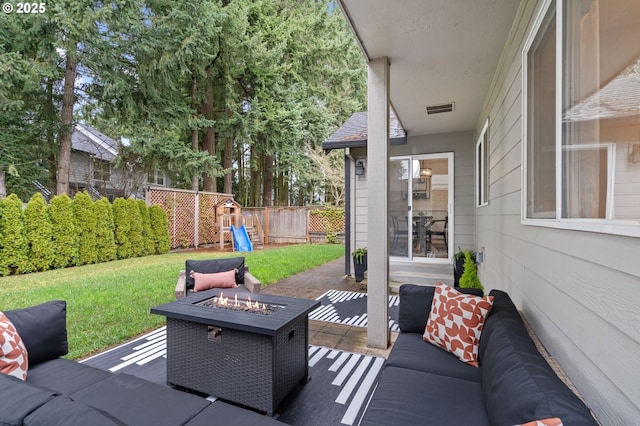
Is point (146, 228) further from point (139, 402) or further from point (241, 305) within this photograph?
point (139, 402)

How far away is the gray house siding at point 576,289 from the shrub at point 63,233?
822 centimetres

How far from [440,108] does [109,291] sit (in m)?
5.64

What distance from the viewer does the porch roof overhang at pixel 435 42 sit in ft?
7.49

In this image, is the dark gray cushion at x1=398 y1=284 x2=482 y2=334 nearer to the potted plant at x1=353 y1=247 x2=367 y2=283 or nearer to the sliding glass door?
the potted plant at x1=353 y1=247 x2=367 y2=283

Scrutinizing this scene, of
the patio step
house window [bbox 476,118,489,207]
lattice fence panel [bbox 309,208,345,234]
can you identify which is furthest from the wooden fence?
house window [bbox 476,118,489,207]

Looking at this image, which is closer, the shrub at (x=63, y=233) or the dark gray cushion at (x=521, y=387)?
the dark gray cushion at (x=521, y=387)

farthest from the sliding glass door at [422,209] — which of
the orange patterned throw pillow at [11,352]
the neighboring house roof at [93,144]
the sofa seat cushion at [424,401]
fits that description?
the neighboring house roof at [93,144]

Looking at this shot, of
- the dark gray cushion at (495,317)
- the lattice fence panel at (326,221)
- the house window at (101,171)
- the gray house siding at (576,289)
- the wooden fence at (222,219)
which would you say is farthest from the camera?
the house window at (101,171)

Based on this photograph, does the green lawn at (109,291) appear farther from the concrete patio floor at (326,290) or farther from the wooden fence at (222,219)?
the wooden fence at (222,219)

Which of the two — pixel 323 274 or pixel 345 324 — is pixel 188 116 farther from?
pixel 345 324

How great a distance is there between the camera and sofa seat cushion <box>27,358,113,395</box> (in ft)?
5.34

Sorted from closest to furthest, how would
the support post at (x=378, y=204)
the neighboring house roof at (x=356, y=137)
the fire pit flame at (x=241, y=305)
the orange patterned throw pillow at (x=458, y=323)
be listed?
the orange patterned throw pillow at (x=458, y=323) → the fire pit flame at (x=241, y=305) → the support post at (x=378, y=204) → the neighboring house roof at (x=356, y=137)

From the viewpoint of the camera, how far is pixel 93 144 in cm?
1326

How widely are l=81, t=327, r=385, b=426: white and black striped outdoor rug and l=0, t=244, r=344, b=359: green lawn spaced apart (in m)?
0.32
